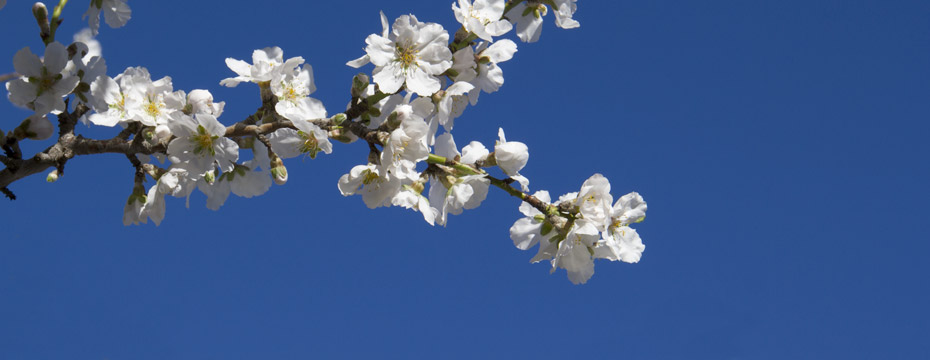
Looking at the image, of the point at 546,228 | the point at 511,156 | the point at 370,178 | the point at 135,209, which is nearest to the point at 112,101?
the point at 135,209

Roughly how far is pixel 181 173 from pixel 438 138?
68 cm

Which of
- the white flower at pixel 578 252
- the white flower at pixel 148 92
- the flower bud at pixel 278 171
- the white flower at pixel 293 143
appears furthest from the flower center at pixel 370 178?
the white flower at pixel 148 92

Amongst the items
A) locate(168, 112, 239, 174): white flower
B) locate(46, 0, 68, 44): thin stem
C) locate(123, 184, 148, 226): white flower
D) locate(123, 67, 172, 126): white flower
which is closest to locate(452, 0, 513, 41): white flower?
locate(168, 112, 239, 174): white flower

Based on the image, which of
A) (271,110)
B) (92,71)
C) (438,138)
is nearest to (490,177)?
(438,138)

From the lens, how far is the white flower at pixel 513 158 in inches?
72.0

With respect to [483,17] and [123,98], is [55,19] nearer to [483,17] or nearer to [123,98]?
[123,98]

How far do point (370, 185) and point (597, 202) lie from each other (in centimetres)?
55

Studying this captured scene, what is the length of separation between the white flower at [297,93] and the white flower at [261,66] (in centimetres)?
2

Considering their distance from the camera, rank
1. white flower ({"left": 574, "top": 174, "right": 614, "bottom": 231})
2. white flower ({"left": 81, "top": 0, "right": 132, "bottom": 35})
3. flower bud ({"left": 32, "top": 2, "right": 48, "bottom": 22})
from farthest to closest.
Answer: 1. white flower ({"left": 81, "top": 0, "right": 132, "bottom": 35})
2. flower bud ({"left": 32, "top": 2, "right": 48, "bottom": 22})
3. white flower ({"left": 574, "top": 174, "right": 614, "bottom": 231})

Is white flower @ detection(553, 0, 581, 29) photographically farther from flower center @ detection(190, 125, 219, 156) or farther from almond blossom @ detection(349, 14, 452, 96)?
flower center @ detection(190, 125, 219, 156)

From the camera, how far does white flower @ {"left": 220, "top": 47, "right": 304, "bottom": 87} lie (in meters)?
1.93

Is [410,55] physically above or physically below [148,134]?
above

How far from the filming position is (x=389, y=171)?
5.68 ft

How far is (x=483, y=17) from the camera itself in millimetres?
1964
